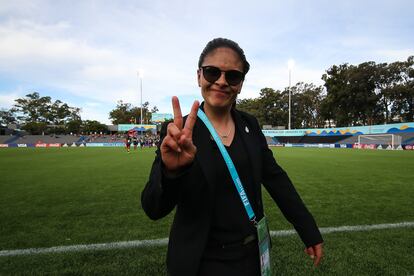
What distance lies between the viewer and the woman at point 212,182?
1366 millimetres

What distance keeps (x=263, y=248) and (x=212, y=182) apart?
54 centimetres

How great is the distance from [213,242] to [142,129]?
70.9 m

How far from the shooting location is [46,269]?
3381mm

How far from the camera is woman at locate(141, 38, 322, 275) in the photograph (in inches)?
53.8

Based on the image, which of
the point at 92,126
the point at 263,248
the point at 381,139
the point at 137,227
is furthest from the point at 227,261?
the point at 92,126

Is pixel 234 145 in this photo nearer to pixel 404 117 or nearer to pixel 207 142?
pixel 207 142

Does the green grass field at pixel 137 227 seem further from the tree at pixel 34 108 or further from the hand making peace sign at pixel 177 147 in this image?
the tree at pixel 34 108

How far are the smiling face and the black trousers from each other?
790 mm

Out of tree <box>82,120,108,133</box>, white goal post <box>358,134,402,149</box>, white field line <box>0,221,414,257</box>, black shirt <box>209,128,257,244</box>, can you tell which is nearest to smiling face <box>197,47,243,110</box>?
black shirt <box>209,128,257,244</box>

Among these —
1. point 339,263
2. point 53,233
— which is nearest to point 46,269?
point 53,233

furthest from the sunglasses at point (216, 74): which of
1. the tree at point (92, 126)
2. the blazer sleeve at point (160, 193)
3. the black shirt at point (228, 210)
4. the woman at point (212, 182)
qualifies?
the tree at point (92, 126)

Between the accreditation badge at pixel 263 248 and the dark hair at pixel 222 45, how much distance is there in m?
0.91

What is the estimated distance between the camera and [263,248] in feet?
5.69

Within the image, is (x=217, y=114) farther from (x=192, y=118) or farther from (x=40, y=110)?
(x=40, y=110)
